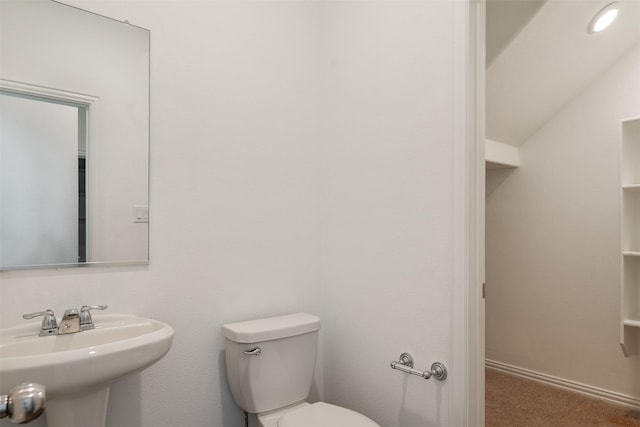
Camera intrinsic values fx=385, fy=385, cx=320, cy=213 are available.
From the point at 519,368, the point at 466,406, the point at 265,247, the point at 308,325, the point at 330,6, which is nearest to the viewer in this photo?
the point at 466,406

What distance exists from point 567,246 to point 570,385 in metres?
0.99

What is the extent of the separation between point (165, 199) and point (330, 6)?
132 centimetres

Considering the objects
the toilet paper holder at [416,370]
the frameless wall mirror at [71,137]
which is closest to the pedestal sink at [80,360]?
the frameless wall mirror at [71,137]

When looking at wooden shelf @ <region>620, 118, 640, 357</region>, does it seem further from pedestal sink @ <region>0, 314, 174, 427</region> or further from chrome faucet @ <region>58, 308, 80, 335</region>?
chrome faucet @ <region>58, 308, 80, 335</region>

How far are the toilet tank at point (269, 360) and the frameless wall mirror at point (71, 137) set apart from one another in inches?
19.6

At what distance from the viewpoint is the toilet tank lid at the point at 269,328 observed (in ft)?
4.85

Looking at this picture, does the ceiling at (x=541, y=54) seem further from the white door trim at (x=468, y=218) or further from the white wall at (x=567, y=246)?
the white door trim at (x=468, y=218)

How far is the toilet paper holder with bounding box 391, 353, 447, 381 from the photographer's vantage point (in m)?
1.40

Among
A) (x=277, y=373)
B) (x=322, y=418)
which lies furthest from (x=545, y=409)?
(x=277, y=373)

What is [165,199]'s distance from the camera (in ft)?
4.90

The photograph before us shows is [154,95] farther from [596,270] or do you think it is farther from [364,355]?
[596,270]

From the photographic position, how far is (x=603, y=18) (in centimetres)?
215

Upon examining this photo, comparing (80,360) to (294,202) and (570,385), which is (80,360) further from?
(570,385)

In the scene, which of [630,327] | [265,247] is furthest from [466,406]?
[630,327]
